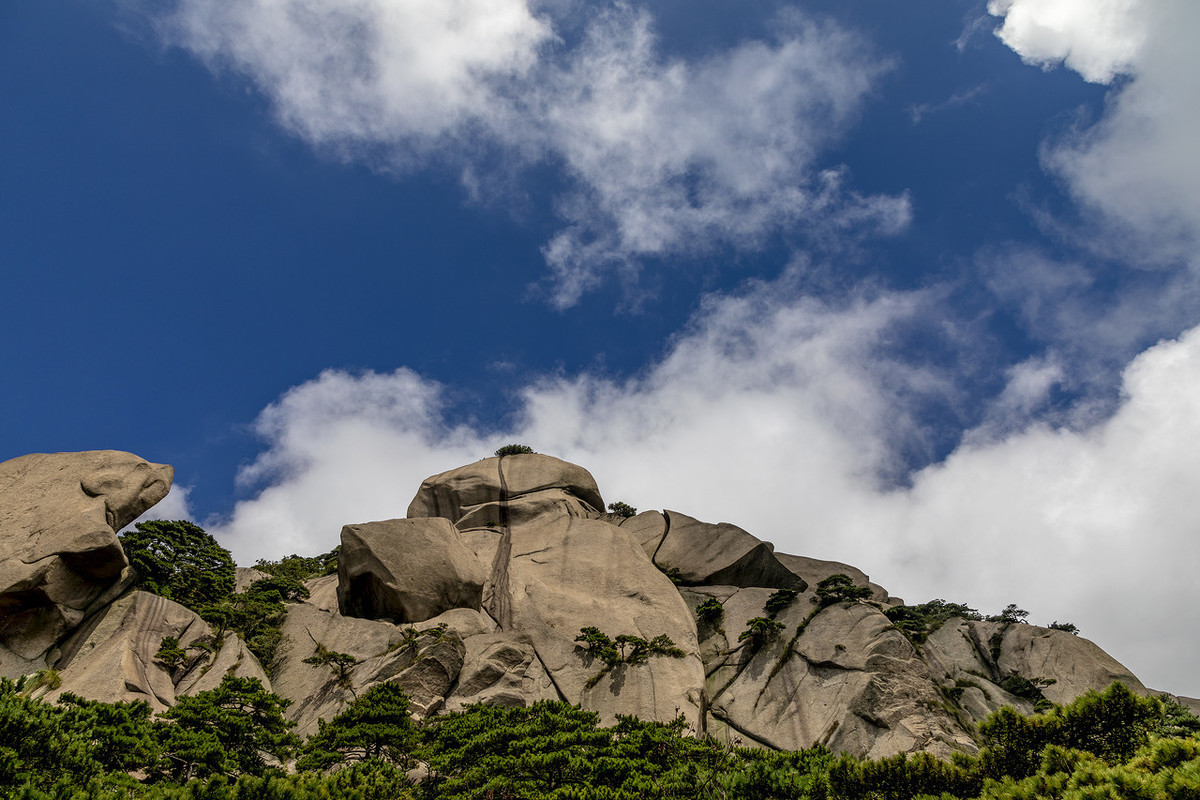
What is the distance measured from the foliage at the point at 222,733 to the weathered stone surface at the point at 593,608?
13.0 m

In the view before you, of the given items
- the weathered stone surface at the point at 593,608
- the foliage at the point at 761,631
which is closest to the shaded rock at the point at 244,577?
the weathered stone surface at the point at 593,608

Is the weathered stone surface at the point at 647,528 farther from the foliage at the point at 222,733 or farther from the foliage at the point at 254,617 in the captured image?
the foliage at the point at 222,733

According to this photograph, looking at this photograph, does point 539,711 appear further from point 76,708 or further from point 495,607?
point 495,607

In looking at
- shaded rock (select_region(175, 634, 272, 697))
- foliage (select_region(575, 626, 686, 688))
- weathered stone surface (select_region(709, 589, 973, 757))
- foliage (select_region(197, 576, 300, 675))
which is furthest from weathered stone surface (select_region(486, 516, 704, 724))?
shaded rock (select_region(175, 634, 272, 697))

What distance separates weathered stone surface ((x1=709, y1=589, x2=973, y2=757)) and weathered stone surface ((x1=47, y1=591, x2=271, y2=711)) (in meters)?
21.5

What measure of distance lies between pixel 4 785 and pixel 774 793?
588 inches

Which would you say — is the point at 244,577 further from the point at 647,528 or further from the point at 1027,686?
the point at 1027,686

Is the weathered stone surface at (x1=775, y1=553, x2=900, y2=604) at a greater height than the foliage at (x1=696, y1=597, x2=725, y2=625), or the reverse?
the weathered stone surface at (x1=775, y1=553, x2=900, y2=604)

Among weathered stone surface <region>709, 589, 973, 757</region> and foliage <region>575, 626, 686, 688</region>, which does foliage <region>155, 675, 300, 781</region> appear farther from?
weathered stone surface <region>709, 589, 973, 757</region>

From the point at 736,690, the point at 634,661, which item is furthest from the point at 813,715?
the point at 634,661

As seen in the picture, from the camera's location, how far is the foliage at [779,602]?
3488 cm

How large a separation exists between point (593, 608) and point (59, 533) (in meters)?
24.0

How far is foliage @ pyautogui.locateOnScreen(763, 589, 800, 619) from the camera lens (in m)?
34.9

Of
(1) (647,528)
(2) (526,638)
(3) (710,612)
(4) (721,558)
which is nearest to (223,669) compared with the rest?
(2) (526,638)
